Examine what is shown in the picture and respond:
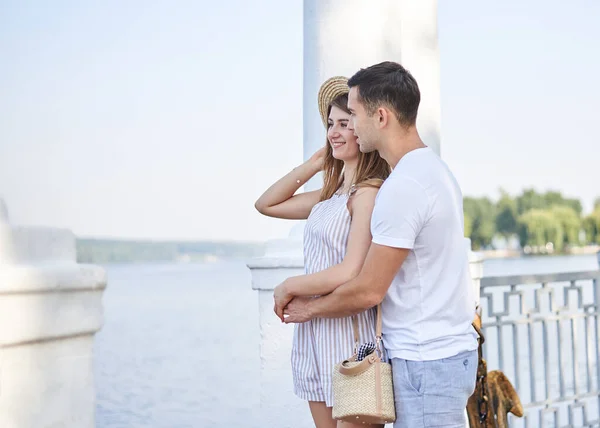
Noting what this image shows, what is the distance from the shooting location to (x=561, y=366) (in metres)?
4.70

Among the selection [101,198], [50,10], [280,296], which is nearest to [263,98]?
[101,198]

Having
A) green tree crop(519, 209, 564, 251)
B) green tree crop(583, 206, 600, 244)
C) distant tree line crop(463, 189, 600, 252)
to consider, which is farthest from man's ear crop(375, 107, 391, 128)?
green tree crop(583, 206, 600, 244)

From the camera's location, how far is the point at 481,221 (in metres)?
38.3

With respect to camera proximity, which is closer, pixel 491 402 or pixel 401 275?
pixel 401 275

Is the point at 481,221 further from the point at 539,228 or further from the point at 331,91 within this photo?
the point at 331,91

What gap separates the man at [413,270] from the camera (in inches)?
65.4

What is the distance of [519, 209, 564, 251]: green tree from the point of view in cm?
3712

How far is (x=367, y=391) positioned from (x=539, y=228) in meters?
38.8

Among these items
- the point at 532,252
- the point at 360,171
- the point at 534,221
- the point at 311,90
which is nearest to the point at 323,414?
the point at 360,171

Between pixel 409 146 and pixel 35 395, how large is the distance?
0.90 meters

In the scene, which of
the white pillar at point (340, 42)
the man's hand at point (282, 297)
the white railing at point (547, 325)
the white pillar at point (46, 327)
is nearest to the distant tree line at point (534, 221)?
the white railing at point (547, 325)

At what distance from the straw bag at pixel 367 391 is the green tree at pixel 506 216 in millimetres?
38202

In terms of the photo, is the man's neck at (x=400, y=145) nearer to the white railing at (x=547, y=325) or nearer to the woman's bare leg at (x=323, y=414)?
the woman's bare leg at (x=323, y=414)

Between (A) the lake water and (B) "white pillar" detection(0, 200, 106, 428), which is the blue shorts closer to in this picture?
(B) "white pillar" detection(0, 200, 106, 428)
